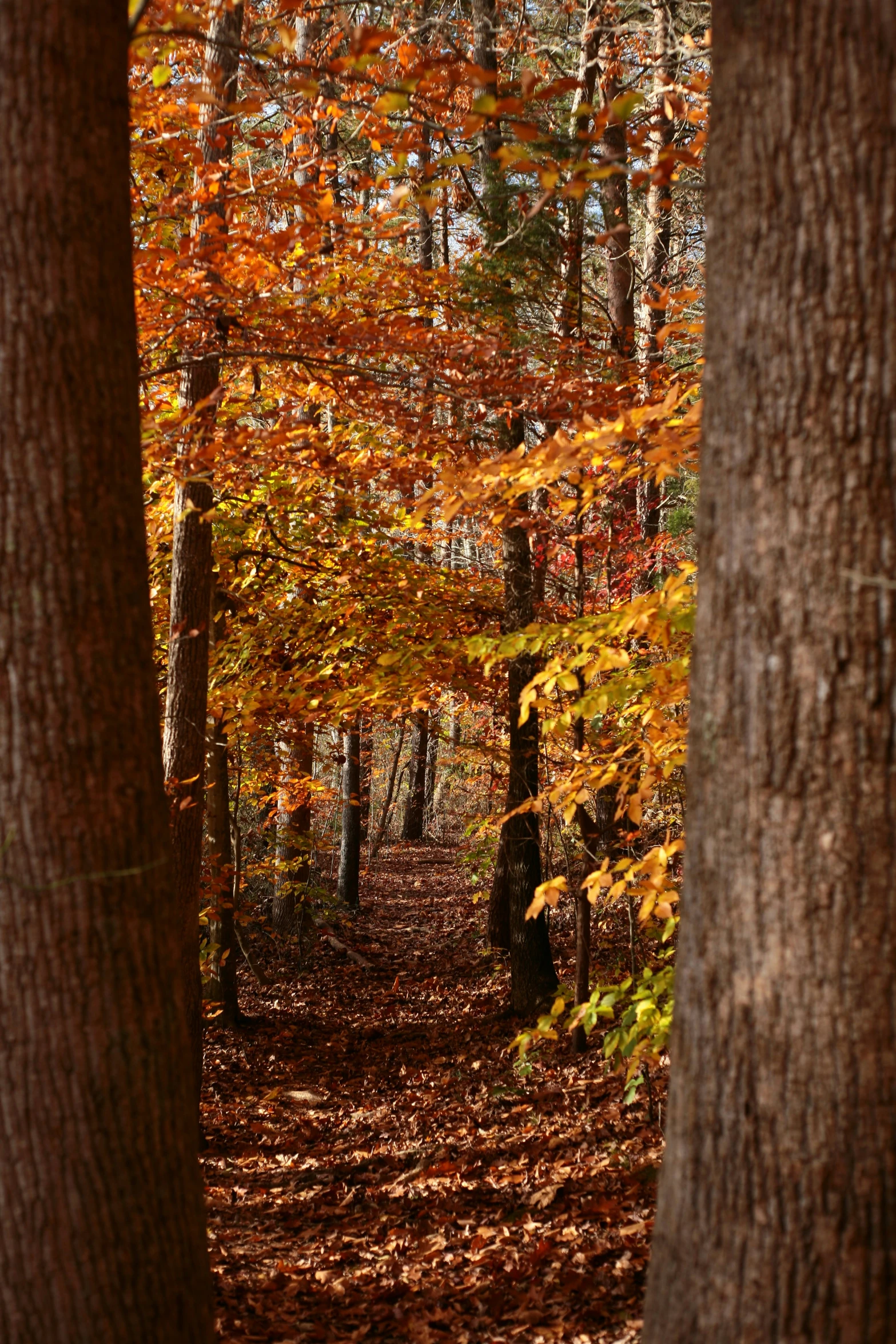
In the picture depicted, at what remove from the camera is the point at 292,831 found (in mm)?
12523

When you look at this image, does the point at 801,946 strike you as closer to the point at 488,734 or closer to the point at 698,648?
the point at 698,648

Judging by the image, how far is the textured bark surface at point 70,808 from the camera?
2232 mm

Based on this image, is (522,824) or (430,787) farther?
(430,787)

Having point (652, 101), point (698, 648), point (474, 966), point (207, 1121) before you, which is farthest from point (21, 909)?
point (652, 101)

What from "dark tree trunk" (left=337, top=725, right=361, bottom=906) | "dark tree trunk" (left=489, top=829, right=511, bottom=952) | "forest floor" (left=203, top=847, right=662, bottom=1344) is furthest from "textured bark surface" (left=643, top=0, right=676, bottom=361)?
"dark tree trunk" (left=337, top=725, right=361, bottom=906)

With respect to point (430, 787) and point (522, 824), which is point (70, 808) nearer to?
point (522, 824)

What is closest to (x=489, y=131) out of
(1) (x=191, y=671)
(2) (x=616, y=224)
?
(2) (x=616, y=224)

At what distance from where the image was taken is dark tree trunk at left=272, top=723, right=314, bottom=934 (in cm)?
1103

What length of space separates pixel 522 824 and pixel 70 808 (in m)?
7.30

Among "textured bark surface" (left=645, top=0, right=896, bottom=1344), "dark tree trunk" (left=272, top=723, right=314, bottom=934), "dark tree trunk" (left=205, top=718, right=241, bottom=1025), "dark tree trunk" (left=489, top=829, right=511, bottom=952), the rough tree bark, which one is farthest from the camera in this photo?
the rough tree bark

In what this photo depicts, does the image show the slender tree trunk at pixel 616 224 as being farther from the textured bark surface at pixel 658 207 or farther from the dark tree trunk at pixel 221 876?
the dark tree trunk at pixel 221 876

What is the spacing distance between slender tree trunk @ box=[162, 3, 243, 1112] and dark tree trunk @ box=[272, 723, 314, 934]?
3.11m

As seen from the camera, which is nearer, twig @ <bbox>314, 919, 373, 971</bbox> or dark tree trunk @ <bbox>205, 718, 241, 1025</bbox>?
dark tree trunk @ <bbox>205, 718, 241, 1025</bbox>

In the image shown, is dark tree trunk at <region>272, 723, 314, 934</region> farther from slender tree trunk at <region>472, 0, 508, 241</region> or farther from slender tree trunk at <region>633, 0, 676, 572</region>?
slender tree trunk at <region>472, 0, 508, 241</region>
